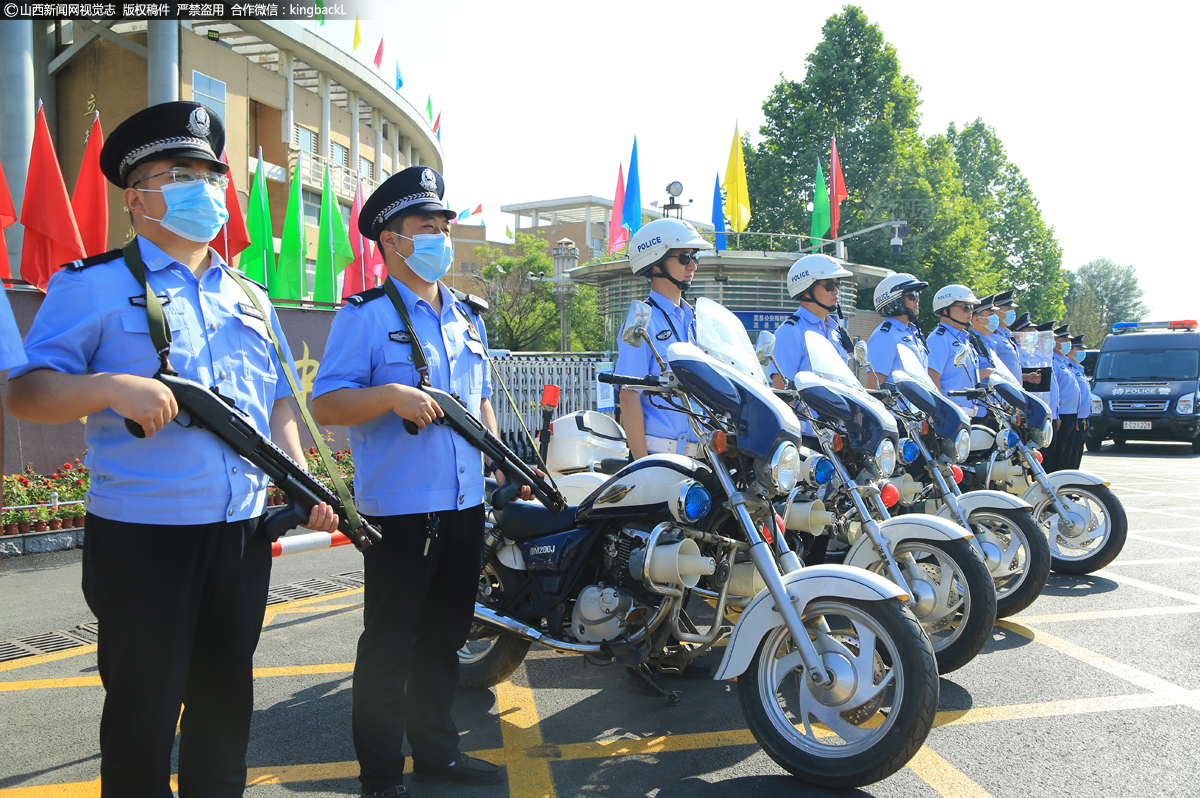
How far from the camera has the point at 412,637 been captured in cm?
278

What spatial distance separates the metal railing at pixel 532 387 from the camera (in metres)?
13.1

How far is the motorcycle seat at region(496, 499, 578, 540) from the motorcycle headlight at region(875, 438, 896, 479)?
4.64 ft

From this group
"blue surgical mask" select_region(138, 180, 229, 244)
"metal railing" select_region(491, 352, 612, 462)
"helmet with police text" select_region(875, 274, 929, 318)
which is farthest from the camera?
"metal railing" select_region(491, 352, 612, 462)

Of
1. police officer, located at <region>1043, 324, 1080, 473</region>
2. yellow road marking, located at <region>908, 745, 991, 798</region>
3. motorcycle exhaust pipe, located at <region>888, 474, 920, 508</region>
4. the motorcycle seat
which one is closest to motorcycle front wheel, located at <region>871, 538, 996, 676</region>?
yellow road marking, located at <region>908, 745, 991, 798</region>

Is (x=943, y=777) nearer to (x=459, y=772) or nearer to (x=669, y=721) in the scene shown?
(x=669, y=721)

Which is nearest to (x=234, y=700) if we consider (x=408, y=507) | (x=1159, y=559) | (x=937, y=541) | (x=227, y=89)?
(x=408, y=507)

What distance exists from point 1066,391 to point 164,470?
10.4 m

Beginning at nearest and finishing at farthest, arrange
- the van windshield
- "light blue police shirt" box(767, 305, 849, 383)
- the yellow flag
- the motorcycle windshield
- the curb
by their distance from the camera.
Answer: the motorcycle windshield < "light blue police shirt" box(767, 305, 849, 383) < the curb < the van windshield < the yellow flag

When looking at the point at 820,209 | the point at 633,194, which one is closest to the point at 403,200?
the point at 633,194

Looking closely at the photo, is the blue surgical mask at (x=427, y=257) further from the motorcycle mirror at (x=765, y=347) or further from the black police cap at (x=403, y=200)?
the motorcycle mirror at (x=765, y=347)

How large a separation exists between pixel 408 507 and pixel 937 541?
2362mm

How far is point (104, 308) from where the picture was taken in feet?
6.58

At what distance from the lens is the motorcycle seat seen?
3527mm

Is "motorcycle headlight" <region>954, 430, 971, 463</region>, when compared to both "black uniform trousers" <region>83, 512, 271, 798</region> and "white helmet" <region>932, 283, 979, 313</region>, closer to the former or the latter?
"white helmet" <region>932, 283, 979, 313</region>
